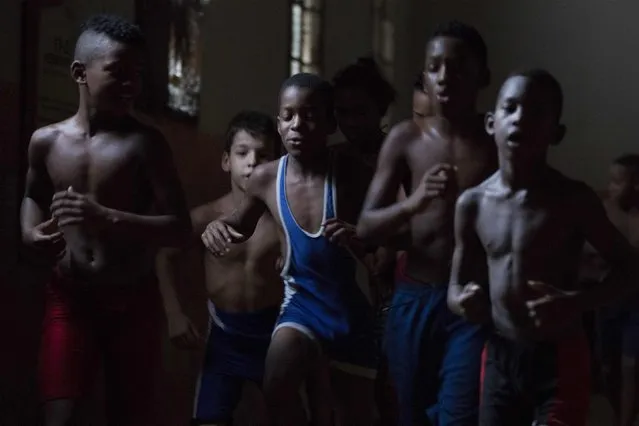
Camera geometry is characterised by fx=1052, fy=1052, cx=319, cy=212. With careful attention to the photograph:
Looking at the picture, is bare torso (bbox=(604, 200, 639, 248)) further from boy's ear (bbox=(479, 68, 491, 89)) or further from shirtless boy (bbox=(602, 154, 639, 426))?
boy's ear (bbox=(479, 68, 491, 89))

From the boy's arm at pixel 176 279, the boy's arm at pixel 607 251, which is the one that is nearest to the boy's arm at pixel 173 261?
the boy's arm at pixel 176 279

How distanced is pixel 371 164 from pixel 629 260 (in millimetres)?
315

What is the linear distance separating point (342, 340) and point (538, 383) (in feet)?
0.83

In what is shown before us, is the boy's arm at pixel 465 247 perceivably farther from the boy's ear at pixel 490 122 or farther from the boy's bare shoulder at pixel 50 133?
the boy's bare shoulder at pixel 50 133

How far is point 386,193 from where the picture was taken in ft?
3.25

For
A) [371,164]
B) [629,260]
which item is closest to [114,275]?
[371,164]

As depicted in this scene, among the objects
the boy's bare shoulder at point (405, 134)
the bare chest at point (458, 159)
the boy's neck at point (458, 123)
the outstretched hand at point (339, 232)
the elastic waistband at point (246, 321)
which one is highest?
the boy's neck at point (458, 123)

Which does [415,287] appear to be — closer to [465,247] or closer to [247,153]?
[465,247]

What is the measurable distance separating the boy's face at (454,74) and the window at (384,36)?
0.14 meters

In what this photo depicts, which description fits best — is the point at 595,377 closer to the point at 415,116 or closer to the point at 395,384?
the point at 395,384

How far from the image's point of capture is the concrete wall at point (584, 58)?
98 centimetres

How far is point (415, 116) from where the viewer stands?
1.05 meters

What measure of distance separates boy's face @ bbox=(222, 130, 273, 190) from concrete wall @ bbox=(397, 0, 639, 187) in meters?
0.25

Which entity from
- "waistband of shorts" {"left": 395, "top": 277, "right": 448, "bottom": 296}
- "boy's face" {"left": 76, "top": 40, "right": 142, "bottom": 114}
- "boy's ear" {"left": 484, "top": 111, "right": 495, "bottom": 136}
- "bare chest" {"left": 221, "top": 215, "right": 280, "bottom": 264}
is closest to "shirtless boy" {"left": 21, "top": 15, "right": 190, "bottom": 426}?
"boy's face" {"left": 76, "top": 40, "right": 142, "bottom": 114}
